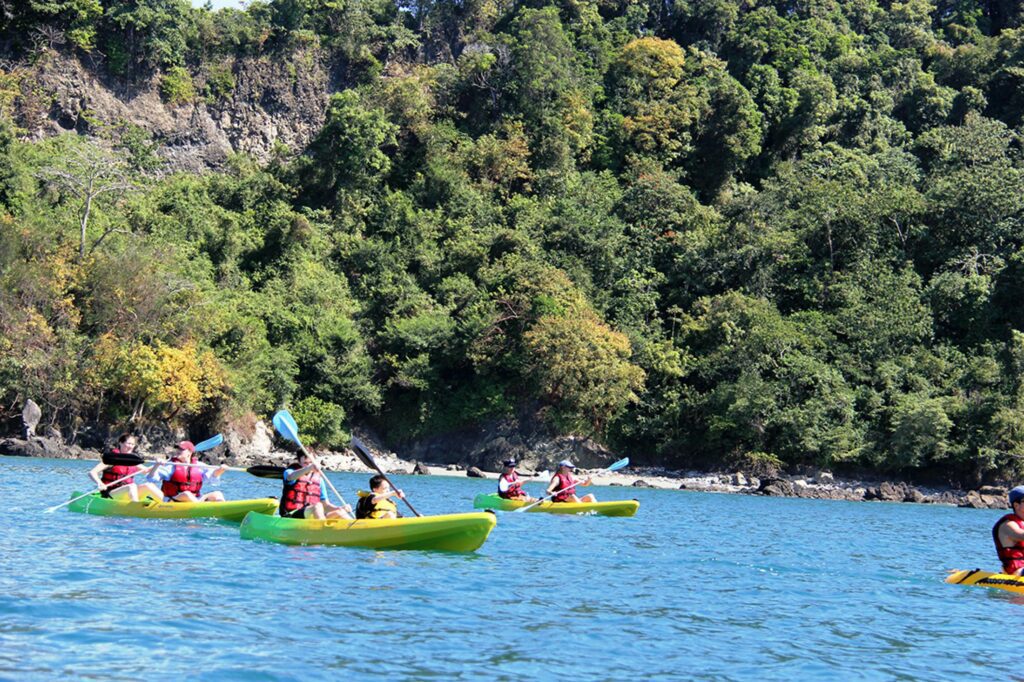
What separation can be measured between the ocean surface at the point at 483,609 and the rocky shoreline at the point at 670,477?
16416 millimetres

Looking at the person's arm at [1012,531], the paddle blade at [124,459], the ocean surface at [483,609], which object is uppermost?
the paddle blade at [124,459]

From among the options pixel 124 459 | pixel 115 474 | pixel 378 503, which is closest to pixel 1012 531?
pixel 378 503

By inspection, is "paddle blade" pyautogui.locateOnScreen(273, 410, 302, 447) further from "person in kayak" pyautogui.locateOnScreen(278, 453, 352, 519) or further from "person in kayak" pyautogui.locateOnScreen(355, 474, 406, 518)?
"person in kayak" pyautogui.locateOnScreen(355, 474, 406, 518)

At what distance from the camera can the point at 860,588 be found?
42.6ft

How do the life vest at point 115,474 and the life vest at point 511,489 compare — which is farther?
the life vest at point 511,489

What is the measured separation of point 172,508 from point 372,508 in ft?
13.6

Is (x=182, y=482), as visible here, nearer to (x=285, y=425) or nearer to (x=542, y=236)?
(x=285, y=425)

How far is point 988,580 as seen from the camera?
41.4 feet

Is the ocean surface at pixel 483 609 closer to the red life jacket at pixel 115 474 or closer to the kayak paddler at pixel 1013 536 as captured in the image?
the kayak paddler at pixel 1013 536

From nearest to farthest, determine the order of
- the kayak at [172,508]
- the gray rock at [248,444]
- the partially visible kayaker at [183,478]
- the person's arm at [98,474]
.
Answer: the kayak at [172,508]
the partially visible kayaker at [183,478]
the person's arm at [98,474]
the gray rock at [248,444]

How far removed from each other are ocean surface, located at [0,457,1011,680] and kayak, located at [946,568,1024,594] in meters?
0.15

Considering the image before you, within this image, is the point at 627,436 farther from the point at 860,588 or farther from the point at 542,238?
the point at 860,588

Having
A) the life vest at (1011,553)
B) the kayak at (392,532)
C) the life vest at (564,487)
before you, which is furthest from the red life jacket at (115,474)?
the life vest at (1011,553)

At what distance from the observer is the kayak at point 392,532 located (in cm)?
1300
